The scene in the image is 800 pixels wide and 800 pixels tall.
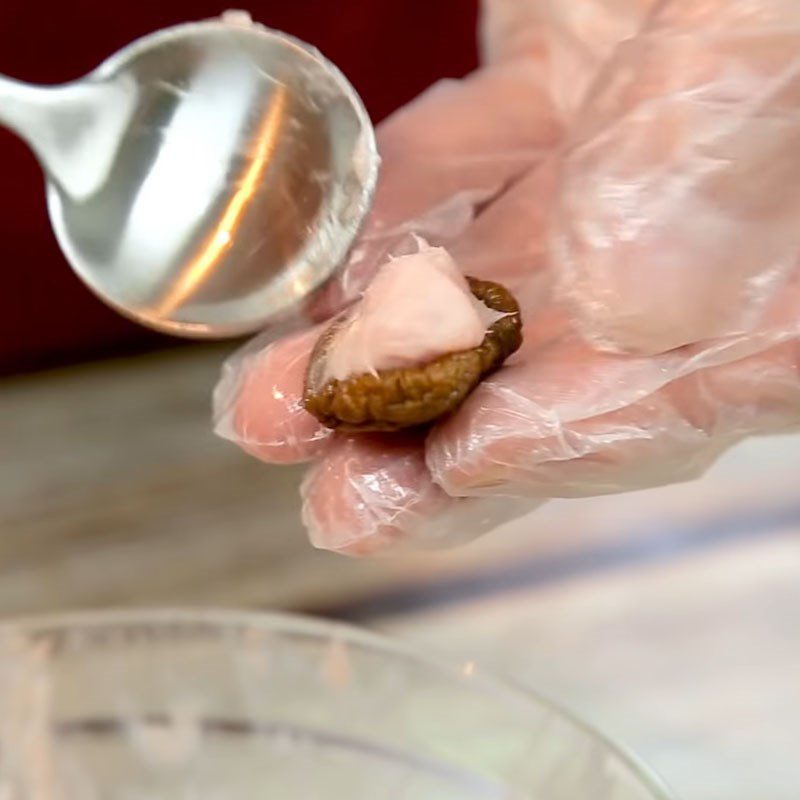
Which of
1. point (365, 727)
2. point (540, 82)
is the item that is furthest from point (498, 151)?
point (365, 727)

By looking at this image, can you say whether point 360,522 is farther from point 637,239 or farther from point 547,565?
point 547,565

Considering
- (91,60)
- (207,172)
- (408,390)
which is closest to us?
(408,390)

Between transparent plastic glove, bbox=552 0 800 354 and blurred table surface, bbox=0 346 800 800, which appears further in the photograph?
blurred table surface, bbox=0 346 800 800

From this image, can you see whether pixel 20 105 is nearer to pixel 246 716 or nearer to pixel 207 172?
pixel 207 172

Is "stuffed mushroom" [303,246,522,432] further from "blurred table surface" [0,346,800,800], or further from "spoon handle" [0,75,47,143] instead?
"blurred table surface" [0,346,800,800]

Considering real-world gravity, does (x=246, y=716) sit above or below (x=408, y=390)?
below

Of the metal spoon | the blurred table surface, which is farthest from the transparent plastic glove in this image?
the blurred table surface

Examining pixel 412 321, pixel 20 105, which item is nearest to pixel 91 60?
pixel 20 105
